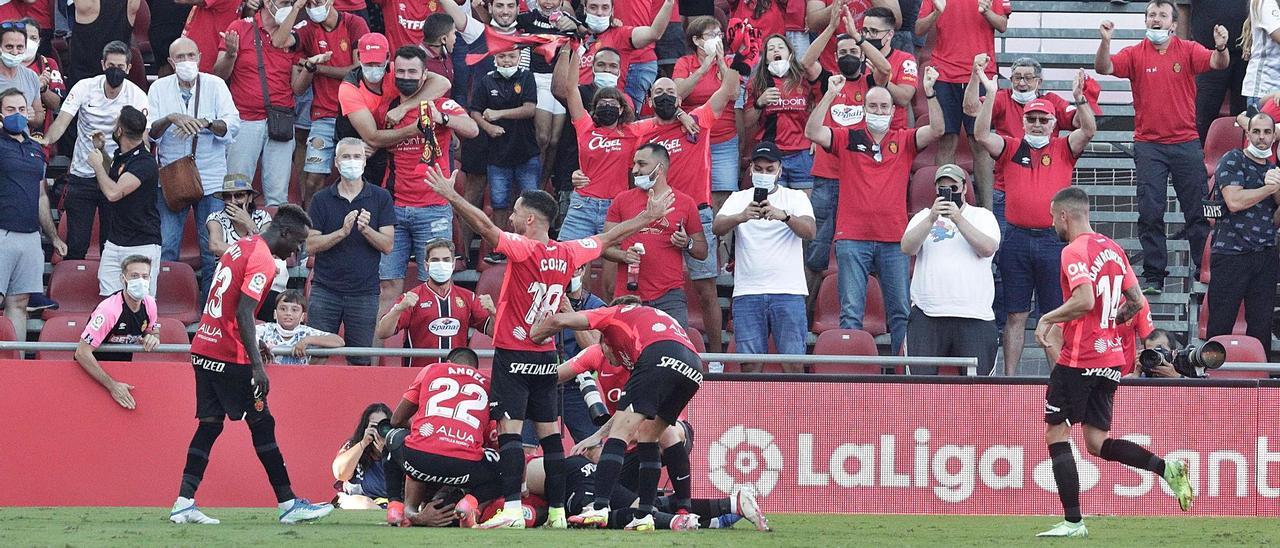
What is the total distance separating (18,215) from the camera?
13625 millimetres

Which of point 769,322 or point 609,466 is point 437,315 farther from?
point 609,466

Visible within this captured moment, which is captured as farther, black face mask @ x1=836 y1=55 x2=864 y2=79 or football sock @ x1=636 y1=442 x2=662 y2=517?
black face mask @ x1=836 y1=55 x2=864 y2=79

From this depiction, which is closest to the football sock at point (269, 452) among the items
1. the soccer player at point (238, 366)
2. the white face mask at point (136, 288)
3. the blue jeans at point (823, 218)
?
the soccer player at point (238, 366)

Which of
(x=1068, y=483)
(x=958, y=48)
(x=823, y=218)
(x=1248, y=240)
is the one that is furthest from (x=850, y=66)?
(x=1068, y=483)

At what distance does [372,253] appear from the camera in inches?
524

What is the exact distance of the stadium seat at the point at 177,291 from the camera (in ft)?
46.6

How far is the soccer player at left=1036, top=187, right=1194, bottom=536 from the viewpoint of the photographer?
995 centimetres

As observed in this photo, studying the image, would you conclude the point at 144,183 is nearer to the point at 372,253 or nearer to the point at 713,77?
the point at 372,253

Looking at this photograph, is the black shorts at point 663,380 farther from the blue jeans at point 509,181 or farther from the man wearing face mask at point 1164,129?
the man wearing face mask at point 1164,129

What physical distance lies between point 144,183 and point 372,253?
7.31ft

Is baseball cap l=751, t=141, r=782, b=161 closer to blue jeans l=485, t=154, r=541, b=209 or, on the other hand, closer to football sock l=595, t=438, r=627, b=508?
blue jeans l=485, t=154, r=541, b=209

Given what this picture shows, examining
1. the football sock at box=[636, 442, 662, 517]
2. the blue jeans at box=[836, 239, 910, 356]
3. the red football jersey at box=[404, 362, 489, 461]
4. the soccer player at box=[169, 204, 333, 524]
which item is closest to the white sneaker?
the soccer player at box=[169, 204, 333, 524]

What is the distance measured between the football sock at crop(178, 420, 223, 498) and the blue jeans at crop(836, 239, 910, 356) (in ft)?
18.6

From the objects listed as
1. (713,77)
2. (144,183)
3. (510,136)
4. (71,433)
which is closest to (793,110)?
A: (713,77)
